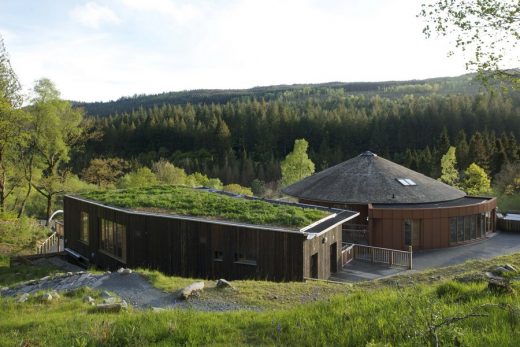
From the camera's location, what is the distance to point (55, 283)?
12.3m

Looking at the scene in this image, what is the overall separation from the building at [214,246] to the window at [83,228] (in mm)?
1626

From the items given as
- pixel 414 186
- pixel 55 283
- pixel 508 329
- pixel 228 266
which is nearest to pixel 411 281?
pixel 228 266

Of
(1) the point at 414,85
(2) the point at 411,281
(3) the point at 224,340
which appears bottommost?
(2) the point at 411,281

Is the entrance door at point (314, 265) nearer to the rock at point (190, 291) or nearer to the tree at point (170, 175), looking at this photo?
the rock at point (190, 291)

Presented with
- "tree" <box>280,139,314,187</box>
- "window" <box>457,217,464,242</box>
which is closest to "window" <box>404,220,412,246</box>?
"window" <box>457,217,464,242</box>

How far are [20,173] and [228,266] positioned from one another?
2231 cm

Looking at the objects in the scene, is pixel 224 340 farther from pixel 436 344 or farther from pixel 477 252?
pixel 477 252

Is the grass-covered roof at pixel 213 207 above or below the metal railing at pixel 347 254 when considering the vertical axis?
above

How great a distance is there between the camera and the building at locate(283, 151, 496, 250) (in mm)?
22844

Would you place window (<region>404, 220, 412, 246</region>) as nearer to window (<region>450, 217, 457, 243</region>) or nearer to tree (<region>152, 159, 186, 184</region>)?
window (<region>450, 217, 457, 243</region>)

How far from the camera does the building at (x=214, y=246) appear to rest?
14.5 meters

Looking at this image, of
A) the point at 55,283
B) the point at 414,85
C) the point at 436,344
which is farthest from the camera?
the point at 414,85

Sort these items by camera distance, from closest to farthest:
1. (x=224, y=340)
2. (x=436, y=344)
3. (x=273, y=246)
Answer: (x=436, y=344) → (x=224, y=340) → (x=273, y=246)

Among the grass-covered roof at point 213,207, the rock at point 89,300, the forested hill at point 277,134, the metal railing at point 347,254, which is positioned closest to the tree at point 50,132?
the grass-covered roof at point 213,207
